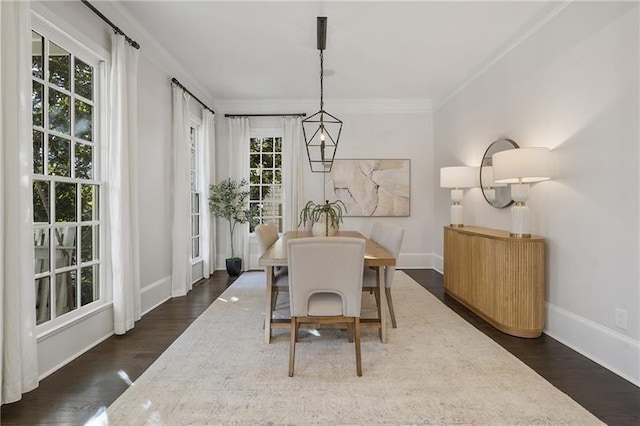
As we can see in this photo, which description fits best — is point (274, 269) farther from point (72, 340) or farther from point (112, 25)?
point (112, 25)

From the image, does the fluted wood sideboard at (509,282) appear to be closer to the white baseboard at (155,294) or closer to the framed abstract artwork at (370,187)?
the framed abstract artwork at (370,187)

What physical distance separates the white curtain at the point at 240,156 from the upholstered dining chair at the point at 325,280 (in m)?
3.41

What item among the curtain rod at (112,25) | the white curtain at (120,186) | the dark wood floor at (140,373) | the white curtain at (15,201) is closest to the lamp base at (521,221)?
the dark wood floor at (140,373)

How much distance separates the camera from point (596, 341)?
2355 mm

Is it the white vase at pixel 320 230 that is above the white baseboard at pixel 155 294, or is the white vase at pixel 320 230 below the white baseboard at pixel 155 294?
above

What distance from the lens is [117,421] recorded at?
167 centimetres

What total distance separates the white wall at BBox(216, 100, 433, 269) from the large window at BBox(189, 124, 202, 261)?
0.63 meters

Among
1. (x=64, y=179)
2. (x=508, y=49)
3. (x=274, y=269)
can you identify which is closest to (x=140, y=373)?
(x=274, y=269)

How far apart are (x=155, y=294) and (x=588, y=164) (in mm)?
4155

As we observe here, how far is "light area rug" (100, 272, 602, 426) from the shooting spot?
1.71m

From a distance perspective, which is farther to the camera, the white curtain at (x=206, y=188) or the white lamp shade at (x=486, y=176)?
the white curtain at (x=206, y=188)

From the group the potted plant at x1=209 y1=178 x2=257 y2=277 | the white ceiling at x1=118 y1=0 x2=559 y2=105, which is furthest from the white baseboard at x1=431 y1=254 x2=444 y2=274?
the potted plant at x1=209 y1=178 x2=257 y2=277

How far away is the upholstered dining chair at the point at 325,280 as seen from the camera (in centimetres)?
206

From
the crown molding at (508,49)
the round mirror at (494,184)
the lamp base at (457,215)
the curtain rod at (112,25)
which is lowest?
the lamp base at (457,215)
